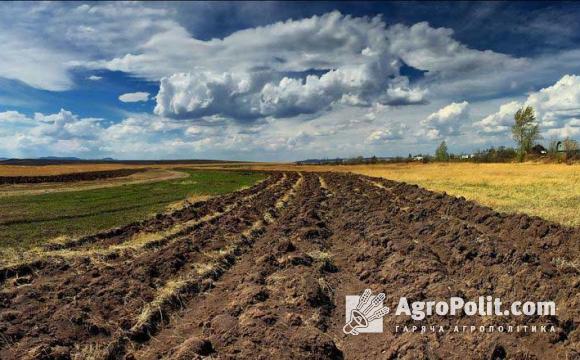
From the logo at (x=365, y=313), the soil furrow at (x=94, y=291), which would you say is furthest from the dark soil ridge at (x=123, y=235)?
the logo at (x=365, y=313)

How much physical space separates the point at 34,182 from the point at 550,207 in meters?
59.9

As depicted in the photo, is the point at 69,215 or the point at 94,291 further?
the point at 69,215

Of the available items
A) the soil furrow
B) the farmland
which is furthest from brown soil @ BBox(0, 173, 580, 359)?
the farmland

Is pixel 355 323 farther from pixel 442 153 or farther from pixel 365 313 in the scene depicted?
pixel 442 153

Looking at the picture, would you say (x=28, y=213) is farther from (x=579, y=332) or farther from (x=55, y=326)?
(x=579, y=332)

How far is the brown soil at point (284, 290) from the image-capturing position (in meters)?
7.39

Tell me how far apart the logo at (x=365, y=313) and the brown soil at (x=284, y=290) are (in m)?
0.19

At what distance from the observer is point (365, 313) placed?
30.1 feet

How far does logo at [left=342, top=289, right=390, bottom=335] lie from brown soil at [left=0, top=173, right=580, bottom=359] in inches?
7.5

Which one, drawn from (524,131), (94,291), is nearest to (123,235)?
(94,291)

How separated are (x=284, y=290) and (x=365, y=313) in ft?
7.00

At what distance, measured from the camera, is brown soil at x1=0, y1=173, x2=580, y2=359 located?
7391 millimetres

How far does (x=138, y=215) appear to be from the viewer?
79.2 feet

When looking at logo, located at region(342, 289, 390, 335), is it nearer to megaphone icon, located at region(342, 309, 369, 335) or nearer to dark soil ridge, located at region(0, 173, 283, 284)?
megaphone icon, located at region(342, 309, 369, 335)
